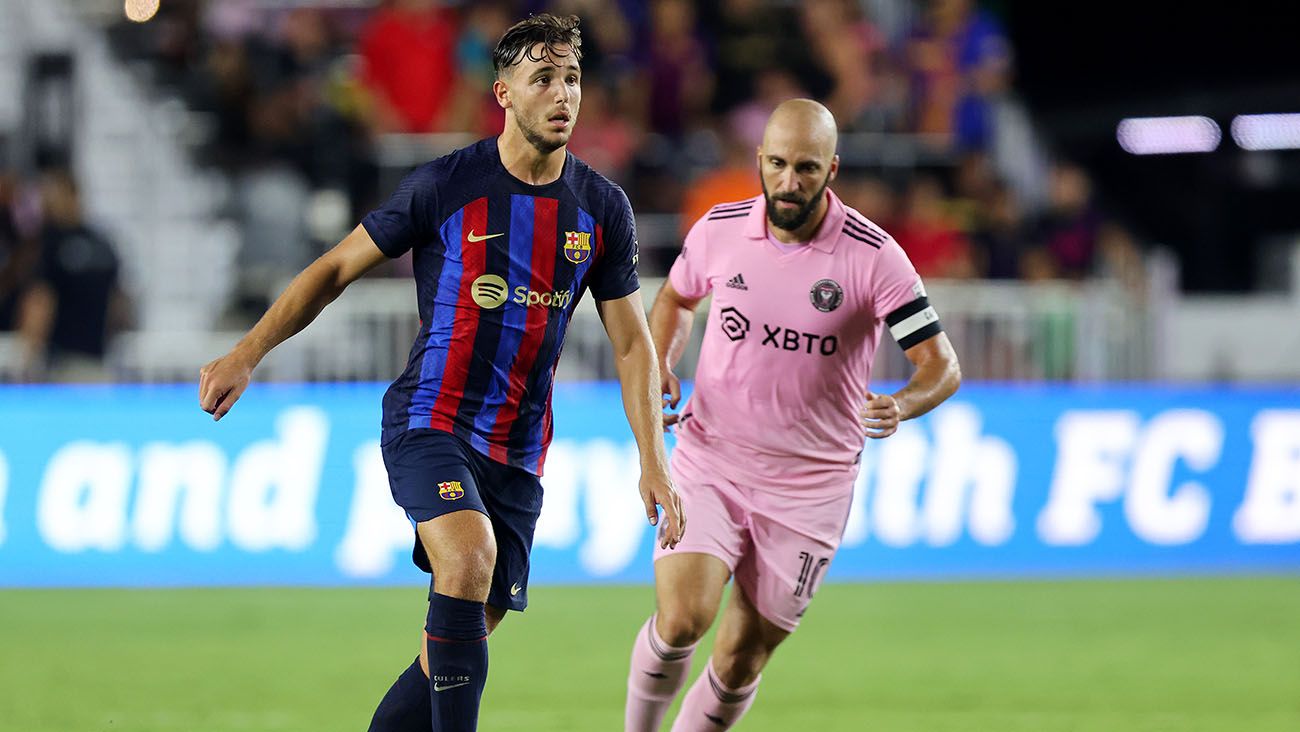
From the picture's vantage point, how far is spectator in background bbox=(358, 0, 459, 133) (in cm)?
1526

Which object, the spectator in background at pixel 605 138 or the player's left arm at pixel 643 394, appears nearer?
the player's left arm at pixel 643 394

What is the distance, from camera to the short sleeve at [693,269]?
6.67 m

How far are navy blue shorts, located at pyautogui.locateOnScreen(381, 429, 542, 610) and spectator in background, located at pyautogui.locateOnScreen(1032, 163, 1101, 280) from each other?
9.53 metres

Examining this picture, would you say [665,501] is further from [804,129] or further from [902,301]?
[804,129]

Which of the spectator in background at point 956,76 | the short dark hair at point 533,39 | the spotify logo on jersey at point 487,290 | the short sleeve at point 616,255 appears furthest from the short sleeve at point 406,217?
the spectator in background at point 956,76

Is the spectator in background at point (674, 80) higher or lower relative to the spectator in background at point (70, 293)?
higher

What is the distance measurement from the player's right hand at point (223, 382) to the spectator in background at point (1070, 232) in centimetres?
1028

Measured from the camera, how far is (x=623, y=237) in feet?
19.3

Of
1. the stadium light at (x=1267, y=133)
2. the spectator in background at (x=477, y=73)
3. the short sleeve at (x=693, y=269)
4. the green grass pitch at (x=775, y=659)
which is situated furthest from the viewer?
the stadium light at (x=1267, y=133)

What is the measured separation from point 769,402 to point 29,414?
7145 mm

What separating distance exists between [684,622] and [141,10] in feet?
37.8

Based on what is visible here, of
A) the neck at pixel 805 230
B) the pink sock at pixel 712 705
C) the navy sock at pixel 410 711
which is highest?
the neck at pixel 805 230

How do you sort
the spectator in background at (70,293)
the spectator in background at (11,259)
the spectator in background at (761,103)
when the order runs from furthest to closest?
the spectator in background at (761,103), the spectator in background at (11,259), the spectator in background at (70,293)

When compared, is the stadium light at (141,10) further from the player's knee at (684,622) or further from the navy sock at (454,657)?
the navy sock at (454,657)
